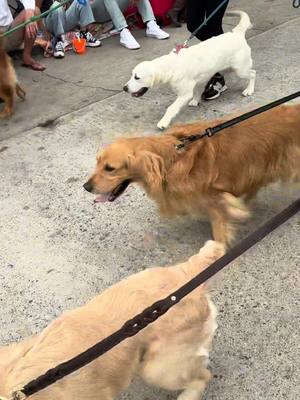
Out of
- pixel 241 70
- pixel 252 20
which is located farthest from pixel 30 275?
pixel 252 20

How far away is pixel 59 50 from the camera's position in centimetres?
643

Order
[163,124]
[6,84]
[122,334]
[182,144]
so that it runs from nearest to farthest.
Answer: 1. [122,334]
2. [182,144]
3. [163,124]
4. [6,84]

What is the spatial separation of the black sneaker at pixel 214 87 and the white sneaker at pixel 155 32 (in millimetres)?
1782

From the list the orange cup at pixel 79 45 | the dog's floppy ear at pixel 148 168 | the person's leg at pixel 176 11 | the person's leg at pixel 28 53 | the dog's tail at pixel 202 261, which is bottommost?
the person's leg at pixel 176 11

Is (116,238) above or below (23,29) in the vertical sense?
below

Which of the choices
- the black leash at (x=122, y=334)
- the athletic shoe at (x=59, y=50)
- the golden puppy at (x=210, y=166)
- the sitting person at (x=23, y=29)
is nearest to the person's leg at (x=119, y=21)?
the athletic shoe at (x=59, y=50)

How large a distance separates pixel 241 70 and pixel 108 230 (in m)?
2.21

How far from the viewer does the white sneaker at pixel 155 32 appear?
20.9ft

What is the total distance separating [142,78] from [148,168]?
65.1 inches

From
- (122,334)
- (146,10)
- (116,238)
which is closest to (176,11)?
(146,10)

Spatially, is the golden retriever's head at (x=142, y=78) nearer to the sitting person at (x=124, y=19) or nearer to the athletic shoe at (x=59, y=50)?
the sitting person at (x=124, y=19)

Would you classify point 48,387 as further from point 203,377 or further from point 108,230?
point 108,230

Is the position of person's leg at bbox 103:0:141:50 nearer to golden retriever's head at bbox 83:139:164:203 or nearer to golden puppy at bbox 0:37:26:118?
golden puppy at bbox 0:37:26:118

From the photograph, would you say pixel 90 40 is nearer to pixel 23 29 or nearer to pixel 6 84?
pixel 23 29
